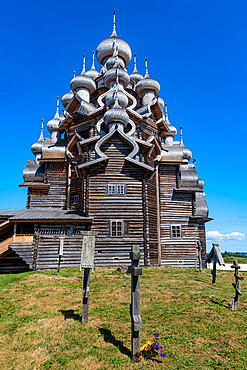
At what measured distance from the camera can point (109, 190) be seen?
18.9 meters

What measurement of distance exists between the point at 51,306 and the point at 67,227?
10.0 metres

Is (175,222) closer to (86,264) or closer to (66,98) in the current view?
(86,264)

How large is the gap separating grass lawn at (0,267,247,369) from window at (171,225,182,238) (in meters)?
12.1

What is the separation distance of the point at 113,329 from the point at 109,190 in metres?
13.1

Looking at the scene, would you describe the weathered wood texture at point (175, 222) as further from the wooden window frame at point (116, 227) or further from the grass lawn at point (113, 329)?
the grass lawn at point (113, 329)

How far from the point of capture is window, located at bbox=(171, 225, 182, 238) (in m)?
22.4

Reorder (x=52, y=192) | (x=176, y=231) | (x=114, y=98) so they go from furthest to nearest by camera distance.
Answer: (x=52, y=192) → (x=176, y=231) → (x=114, y=98)

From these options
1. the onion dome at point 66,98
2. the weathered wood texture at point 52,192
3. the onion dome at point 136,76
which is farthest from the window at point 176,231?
the onion dome at point 136,76

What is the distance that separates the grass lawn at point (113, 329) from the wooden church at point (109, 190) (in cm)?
606

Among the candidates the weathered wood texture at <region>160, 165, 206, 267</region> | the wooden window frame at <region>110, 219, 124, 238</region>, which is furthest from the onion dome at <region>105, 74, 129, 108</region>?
the wooden window frame at <region>110, 219, 124, 238</region>

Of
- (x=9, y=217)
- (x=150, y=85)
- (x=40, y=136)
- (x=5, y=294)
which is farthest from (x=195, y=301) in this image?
(x=40, y=136)

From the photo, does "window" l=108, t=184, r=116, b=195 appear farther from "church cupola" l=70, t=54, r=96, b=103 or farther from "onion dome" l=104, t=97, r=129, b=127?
"church cupola" l=70, t=54, r=96, b=103

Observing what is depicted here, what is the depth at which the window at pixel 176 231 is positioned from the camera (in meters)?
22.4

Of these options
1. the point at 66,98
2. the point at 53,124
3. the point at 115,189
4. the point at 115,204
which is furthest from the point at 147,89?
the point at 115,204
